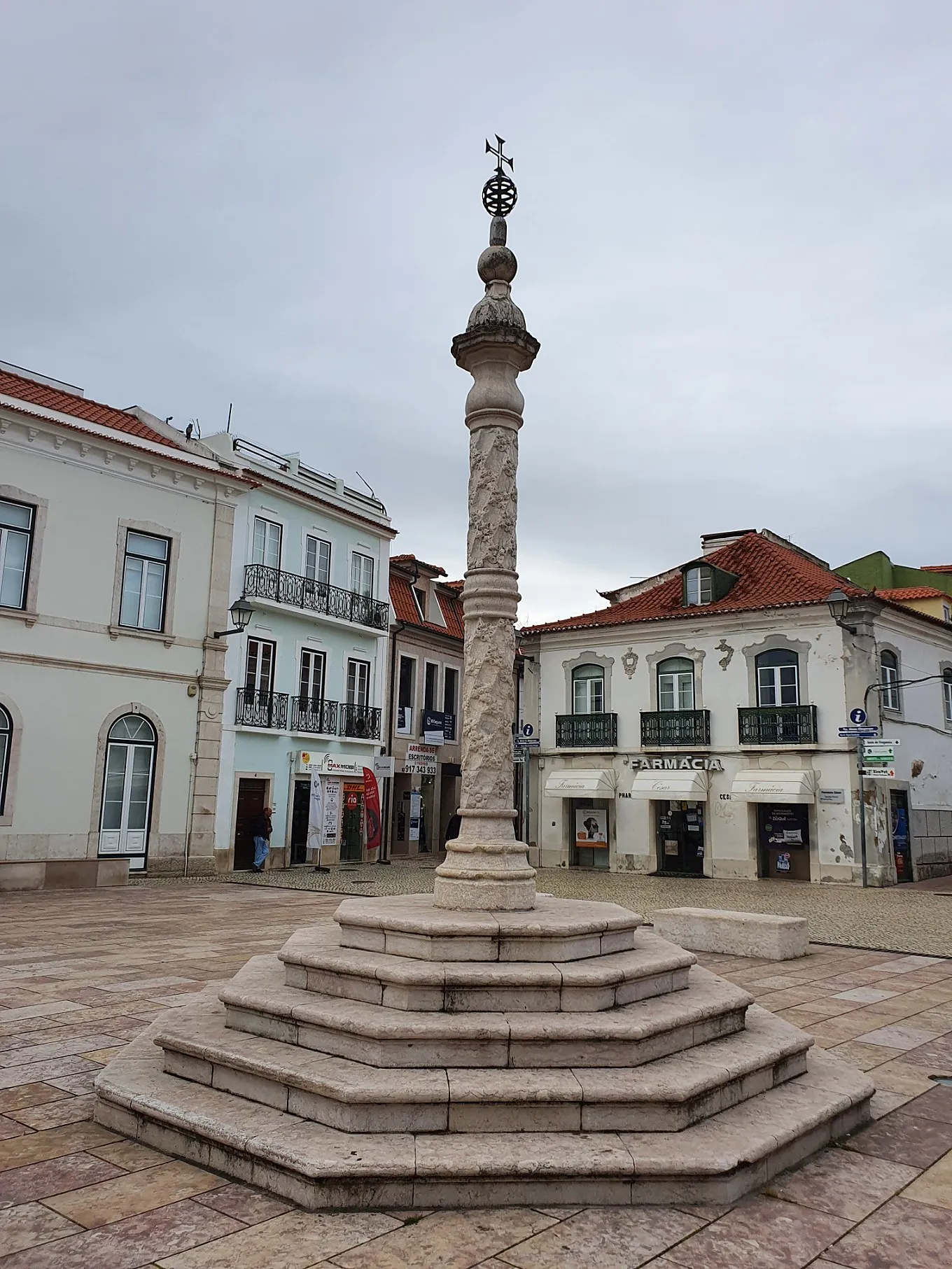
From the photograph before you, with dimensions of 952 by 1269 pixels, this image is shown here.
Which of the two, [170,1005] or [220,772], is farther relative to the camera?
[220,772]

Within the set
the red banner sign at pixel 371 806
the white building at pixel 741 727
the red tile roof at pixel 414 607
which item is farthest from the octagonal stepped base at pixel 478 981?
the red tile roof at pixel 414 607

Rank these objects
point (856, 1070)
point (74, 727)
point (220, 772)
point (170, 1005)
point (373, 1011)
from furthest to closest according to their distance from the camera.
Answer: point (220, 772) < point (74, 727) < point (170, 1005) < point (856, 1070) < point (373, 1011)

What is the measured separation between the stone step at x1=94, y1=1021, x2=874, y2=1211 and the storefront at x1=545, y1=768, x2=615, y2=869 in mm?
21594

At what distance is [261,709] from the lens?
22.8m

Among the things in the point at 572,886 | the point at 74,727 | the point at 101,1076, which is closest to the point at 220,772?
the point at 74,727

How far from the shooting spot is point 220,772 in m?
21.5

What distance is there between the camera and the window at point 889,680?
2341 cm

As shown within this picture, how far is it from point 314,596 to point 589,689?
27.6ft

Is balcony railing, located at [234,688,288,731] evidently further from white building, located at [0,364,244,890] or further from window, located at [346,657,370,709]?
window, located at [346,657,370,709]

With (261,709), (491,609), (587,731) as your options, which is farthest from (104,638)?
(491,609)

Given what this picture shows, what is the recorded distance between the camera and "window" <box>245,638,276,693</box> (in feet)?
75.2

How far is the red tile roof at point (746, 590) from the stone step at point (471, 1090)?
20.1m

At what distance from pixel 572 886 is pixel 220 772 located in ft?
27.0

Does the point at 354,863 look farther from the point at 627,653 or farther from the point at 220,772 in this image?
the point at 627,653
